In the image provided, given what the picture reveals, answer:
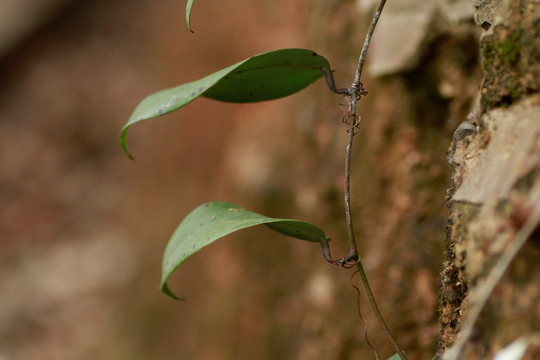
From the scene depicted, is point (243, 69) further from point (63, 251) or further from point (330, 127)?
point (63, 251)

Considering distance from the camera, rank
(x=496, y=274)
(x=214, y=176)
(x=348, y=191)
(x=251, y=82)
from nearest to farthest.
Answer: (x=496, y=274) → (x=348, y=191) → (x=251, y=82) → (x=214, y=176)

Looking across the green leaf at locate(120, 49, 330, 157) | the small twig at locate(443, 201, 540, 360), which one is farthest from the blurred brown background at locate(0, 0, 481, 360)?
the small twig at locate(443, 201, 540, 360)

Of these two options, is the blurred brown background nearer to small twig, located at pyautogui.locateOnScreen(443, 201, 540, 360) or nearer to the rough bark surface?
the rough bark surface

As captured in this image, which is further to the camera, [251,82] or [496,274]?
[251,82]

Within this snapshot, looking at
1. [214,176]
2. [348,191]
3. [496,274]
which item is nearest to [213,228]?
[348,191]

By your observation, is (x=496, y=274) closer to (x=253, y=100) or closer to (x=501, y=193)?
(x=501, y=193)
